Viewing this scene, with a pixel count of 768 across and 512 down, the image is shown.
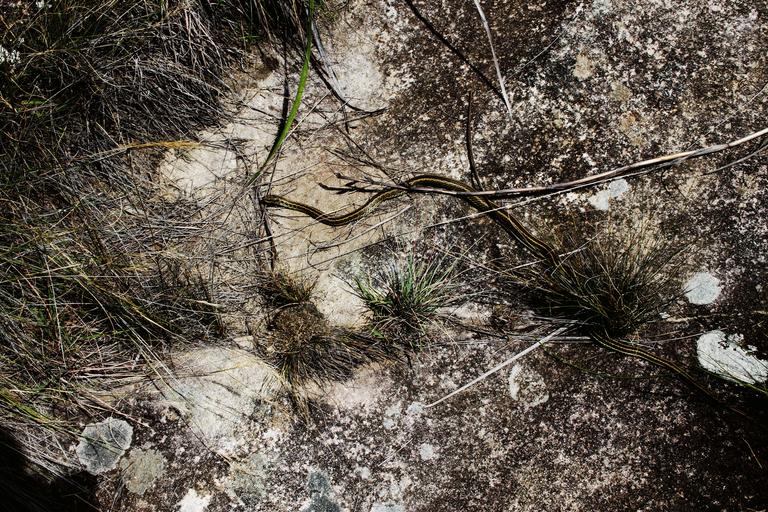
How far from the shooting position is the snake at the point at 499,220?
1.73 m

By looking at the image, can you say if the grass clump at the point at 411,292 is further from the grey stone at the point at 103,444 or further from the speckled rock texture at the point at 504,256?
the grey stone at the point at 103,444

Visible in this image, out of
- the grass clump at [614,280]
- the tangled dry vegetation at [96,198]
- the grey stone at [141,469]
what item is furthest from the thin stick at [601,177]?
the grey stone at [141,469]

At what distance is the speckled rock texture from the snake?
1.7 inches

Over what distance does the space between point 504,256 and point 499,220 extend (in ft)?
0.56

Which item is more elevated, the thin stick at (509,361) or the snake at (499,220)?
the snake at (499,220)

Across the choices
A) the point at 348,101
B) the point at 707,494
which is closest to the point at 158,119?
the point at 348,101

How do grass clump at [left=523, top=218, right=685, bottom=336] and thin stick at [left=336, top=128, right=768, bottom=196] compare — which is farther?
thin stick at [left=336, top=128, right=768, bottom=196]

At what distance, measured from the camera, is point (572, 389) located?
5.75ft

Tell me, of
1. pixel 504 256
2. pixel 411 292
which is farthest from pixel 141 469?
pixel 504 256

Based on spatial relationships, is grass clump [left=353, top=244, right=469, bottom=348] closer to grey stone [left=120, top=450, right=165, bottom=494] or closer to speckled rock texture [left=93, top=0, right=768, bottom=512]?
speckled rock texture [left=93, top=0, right=768, bottom=512]

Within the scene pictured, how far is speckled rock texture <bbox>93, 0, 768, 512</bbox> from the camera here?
5.54ft

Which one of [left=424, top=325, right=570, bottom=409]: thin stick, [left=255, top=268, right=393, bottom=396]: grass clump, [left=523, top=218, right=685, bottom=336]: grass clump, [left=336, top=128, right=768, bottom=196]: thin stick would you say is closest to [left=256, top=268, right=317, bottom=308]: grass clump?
[left=255, top=268, right=393, bottom=396]: grass clump

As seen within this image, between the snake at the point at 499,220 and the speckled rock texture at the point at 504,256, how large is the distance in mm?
42

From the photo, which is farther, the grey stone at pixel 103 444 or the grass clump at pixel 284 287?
the grass clump at pixel 284 287
